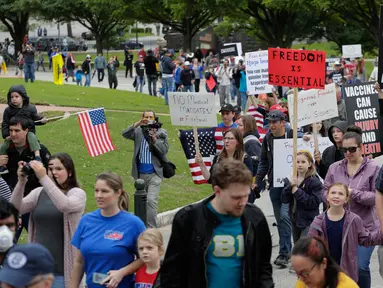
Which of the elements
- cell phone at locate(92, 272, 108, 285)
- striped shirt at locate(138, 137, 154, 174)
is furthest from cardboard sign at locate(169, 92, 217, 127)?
cell phone at locate(92, 272, 108, 285)

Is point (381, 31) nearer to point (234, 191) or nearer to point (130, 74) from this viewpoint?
point (234, 191)

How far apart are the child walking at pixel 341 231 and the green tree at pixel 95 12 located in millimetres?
46219

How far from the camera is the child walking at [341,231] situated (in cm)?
779

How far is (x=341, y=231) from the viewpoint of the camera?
7816mm

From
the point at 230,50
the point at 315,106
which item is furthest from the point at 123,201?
the point at 230,50

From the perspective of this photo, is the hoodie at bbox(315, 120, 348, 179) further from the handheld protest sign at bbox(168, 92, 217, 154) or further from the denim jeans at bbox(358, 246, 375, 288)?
the denim jeans at bbox(358, 246, 375, 288)

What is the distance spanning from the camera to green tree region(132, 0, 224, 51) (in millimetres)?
51084

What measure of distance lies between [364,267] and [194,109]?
3.96 metres

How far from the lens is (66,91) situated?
28.9 metres

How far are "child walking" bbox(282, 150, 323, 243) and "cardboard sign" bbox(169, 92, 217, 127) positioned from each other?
2433 mm

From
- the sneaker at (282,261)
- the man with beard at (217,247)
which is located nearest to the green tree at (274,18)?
the sneaker at (282,261)

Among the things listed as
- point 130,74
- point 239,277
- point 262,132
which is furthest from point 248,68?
point 130,74

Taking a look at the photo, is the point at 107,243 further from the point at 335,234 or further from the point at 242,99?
the point at 242,99

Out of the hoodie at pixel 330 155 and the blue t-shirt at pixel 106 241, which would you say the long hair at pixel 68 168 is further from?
the hoodie at pixel 330 155
